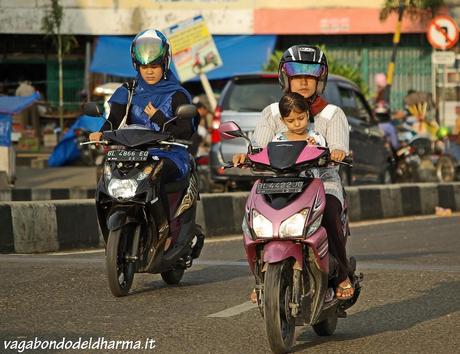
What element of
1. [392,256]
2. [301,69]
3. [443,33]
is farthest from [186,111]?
[443,33]

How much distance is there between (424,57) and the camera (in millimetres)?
35875

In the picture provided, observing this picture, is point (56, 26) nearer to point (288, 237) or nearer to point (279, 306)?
point (288, 237)

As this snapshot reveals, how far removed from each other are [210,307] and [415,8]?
2654 centimetres

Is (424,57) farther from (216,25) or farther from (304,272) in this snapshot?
(304,272)

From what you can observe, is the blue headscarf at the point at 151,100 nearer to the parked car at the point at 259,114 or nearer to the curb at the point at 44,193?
the parked car at the point at 259,114

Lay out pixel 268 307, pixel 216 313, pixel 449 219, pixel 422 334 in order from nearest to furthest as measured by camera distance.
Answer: pixel 268 307 → pixel 422 334 → pixel 216 313 → pixel 449 219

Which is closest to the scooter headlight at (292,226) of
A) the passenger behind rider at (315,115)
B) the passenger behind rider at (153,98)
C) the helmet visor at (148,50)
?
the passenger behind rider at (315,115)

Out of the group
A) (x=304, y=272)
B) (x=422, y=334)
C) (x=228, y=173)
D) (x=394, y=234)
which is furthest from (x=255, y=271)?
(x=228, y=173)

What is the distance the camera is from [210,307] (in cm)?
881

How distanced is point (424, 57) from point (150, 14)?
6935mm

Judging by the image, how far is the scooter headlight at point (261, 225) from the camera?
6883 millimetres

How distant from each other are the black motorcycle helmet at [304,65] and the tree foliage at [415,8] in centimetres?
2661

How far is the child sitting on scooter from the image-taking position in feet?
24.1

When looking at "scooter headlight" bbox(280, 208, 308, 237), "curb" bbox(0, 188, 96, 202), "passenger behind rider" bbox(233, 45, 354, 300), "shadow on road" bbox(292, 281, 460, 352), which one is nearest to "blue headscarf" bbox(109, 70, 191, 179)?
"shadow on road" bbox(292, 281, 460, 352)
